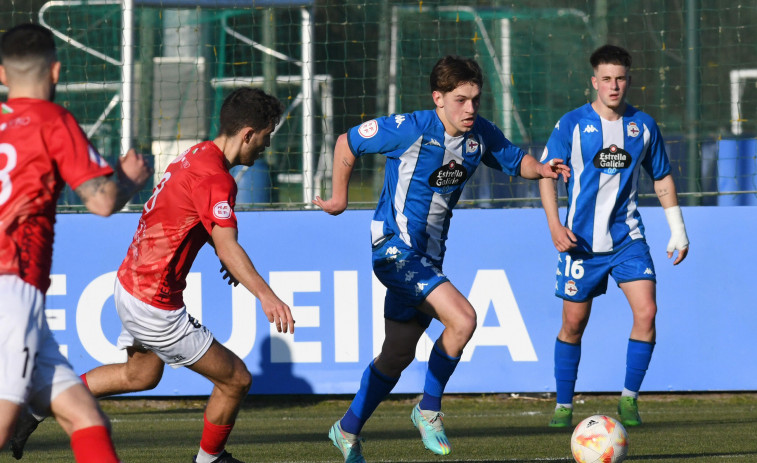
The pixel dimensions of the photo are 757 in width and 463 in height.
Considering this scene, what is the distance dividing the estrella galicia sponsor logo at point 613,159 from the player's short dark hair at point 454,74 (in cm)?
155

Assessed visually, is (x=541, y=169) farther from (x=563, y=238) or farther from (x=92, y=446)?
(x=92, y=446)

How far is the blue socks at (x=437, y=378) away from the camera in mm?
5406

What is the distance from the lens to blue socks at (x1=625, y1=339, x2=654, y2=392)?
6.76m

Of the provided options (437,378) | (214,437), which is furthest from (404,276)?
(214,437)

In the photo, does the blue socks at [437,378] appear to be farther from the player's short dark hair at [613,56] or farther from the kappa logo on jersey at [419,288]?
the player's short dark hair at [613,56]

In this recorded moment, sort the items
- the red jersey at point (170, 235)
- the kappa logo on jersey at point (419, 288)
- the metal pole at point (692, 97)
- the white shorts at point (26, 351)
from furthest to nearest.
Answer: the metal pole at point (692, 97)
the kappa logo on jersey at point (419, 288)
the red jersey at point (170, 235)
the white shorts at point (26, 351)

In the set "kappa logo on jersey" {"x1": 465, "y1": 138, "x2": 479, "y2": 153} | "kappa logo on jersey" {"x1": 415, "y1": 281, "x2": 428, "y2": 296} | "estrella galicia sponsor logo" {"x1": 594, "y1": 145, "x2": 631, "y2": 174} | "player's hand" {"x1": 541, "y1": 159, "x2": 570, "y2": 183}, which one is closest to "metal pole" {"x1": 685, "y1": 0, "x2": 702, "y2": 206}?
"estrella galicia sponsor logo" {"x1": 594, "y1": 145, "x2": 631, "y2": 174}

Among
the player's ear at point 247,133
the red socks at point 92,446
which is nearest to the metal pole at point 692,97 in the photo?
the player's ear at point 247,133

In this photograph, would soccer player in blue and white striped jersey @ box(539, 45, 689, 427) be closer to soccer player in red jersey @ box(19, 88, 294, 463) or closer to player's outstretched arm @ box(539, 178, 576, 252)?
player's outstretched arm @ box(539, 178, 576, 252)

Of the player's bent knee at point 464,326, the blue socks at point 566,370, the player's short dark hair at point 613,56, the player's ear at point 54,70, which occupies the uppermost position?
the player's short dark hair at point 613,56

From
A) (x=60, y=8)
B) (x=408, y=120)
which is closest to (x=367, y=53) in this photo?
(x=60, y=8)

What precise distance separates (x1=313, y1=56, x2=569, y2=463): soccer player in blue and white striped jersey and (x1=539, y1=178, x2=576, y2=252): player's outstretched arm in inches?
23.5

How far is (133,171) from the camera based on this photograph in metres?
3.57

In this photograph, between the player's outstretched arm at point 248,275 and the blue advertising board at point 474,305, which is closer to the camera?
the player's outstretched arm at point 248,275
